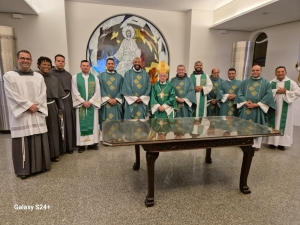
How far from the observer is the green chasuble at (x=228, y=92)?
4.87 meters

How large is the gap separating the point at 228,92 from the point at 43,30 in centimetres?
547

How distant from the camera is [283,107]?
4.52m

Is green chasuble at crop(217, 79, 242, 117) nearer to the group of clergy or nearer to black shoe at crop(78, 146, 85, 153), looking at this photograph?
the group of clergy

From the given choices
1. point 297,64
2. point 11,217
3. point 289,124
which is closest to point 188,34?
point 297,64

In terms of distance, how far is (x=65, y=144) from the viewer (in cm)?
405

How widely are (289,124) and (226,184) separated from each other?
2.58 metres

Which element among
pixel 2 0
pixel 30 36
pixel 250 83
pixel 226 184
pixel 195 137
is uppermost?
pixel 2 0

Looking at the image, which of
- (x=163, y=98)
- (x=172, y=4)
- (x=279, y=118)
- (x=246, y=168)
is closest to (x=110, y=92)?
(x=163, y=98)

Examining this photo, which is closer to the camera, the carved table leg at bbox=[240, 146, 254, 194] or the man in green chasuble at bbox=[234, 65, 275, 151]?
the carved table leg at bbox=[240, 146, 254, 194]

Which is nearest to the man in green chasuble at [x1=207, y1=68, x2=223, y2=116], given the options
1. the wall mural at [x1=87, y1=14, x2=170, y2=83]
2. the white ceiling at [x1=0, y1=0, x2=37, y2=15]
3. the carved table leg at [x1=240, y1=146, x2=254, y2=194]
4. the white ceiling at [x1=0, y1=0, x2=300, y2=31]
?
the white ceiling at [x1=0, y1=0, x2=300, y2=31]

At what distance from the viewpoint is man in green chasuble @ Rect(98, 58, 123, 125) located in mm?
4477

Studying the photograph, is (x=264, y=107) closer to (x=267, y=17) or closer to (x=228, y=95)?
(x=228, y=95)

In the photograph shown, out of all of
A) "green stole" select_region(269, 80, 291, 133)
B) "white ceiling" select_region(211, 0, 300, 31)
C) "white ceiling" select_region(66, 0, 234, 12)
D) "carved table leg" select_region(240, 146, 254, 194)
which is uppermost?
"white ceiling" select_region(66, 0, 234, 12)

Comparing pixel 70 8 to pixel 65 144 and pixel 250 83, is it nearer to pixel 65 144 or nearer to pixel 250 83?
pixel 65 144
